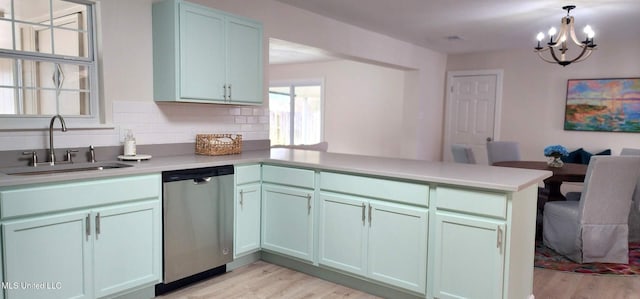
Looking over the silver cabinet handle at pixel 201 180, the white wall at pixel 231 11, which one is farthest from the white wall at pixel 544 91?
the silver cabinet handle at pixel 201 180

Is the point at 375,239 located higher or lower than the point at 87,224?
lower

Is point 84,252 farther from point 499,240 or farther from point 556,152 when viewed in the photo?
point 556,152

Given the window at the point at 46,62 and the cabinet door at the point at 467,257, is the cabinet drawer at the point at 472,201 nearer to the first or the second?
the cabinet door at the point at 467,257

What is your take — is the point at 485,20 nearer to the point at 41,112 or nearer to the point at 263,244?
the point at 263,244

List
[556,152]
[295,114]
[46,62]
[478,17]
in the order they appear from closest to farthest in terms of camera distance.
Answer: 1. [46,62]
2. [556,152]
3. [478,17]
4. [295,114]

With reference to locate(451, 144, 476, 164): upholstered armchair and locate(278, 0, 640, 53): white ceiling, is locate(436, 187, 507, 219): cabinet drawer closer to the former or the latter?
locate(278, 0, 640, 53): white ceiling

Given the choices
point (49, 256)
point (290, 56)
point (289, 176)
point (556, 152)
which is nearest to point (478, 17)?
point (556, 152)

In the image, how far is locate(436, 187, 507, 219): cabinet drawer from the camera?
2.20 meters

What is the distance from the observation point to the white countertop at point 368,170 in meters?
2.16

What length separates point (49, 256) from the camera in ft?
7.07

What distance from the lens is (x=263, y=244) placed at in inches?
130

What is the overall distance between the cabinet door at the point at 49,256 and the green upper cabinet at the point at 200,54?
3.72ft

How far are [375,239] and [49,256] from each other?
1.78 m

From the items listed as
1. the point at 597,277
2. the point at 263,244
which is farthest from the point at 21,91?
the point at 597,277
